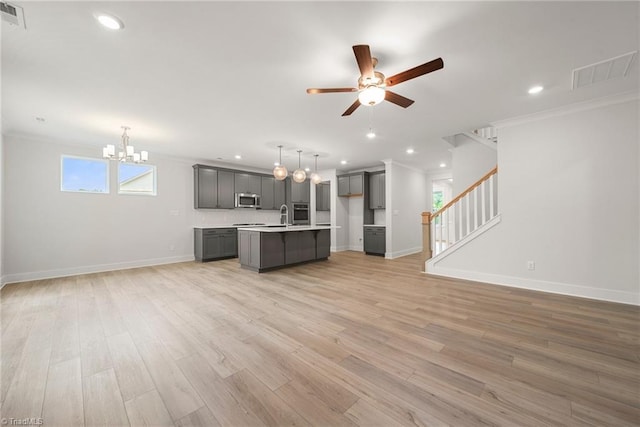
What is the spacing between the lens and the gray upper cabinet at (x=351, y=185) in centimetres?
771

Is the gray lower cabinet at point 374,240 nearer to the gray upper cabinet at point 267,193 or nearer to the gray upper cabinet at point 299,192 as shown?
the gray upper cabinet at point 299,192

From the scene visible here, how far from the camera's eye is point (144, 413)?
1419mm

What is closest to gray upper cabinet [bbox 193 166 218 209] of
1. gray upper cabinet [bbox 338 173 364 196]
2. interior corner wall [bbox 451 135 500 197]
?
gray upper cabinet [bbox 338 173 364 196]

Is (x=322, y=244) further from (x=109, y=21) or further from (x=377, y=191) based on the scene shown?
(x=109, y=21)

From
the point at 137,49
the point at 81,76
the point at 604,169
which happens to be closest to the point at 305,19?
the point at 137,49

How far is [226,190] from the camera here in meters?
6.89

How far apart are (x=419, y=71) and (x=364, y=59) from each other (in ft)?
1.61

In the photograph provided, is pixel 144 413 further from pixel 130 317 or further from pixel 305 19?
pixel 305 19

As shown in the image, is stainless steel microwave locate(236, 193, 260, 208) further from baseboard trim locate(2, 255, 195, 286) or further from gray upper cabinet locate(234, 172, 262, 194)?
baseboard trim locate(2, 255, 195, 286)

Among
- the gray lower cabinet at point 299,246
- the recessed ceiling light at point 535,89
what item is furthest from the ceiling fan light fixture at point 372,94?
the gray lower cabinet at point 299,246

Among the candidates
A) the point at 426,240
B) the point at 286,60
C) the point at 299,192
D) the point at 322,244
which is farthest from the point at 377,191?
the point at 286,60

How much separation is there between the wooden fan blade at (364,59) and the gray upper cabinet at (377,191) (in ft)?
17.8

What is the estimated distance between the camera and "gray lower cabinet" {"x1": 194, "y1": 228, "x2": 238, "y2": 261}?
621cm

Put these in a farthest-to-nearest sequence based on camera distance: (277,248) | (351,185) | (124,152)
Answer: (351,185), (277,248), (124,152)
